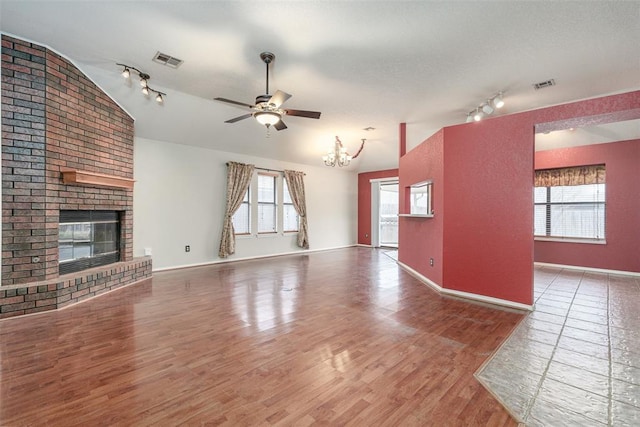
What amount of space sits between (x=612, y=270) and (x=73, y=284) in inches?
365

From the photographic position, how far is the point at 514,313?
136 inches

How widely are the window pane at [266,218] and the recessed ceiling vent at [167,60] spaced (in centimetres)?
421

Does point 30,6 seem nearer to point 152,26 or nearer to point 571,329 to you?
point 152,26

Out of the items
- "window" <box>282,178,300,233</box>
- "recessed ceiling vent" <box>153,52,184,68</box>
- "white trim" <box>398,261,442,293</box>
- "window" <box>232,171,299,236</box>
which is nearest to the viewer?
"recessed ceiling vent" <box>153,52,184,68</box>

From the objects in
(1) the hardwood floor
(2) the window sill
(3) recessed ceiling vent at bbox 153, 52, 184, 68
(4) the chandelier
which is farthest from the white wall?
(2) the window sill

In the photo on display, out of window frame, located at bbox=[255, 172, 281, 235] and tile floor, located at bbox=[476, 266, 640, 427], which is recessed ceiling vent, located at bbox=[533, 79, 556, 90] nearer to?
tile floor, located at bbox=[476, 266, 640, 427]

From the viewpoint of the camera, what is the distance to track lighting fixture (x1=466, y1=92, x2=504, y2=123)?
4551 millimetres

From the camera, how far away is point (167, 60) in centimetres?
363

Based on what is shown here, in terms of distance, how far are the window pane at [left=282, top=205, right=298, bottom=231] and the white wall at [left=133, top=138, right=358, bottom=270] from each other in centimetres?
31

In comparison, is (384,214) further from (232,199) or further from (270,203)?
(232,199)

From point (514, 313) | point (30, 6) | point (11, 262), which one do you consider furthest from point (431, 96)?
point (11, 262)

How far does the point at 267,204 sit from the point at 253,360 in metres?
5.67

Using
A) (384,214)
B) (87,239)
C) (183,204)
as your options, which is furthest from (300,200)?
(87,239)

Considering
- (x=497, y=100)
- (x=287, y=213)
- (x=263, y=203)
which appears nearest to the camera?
(x=497, y=100)
